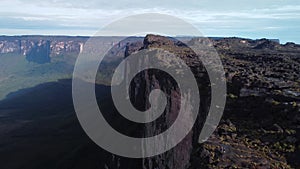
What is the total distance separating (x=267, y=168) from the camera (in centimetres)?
1977

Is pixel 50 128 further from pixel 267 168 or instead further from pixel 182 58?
pixel 267 168

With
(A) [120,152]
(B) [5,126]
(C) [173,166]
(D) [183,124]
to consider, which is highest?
(D) [183,124]

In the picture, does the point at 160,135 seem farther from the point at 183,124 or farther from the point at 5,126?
the point at 5,126

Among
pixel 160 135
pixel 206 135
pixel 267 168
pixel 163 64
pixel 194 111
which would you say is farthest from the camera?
pixel 163 64

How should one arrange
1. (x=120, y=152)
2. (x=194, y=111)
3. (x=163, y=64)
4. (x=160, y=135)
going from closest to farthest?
(x=194, y=111)
(x=160, y=135)
(x=163, y=64)
(x=120, y=152)

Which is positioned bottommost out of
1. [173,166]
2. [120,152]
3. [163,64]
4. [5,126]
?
[5,126]

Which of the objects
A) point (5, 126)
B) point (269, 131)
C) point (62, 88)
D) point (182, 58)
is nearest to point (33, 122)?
point (5, 126)

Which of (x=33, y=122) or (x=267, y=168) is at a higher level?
(x=267, y=168)

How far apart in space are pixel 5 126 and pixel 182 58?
309ft

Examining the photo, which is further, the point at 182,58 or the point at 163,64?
the point at 182,58

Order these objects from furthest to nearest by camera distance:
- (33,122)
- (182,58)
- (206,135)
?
(33,122)
(182,58)
(206,135)

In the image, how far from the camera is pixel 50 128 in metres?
101

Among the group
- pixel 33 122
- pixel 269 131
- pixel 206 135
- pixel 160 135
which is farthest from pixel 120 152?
pixel 33 122

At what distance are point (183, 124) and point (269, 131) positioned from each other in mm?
7267
